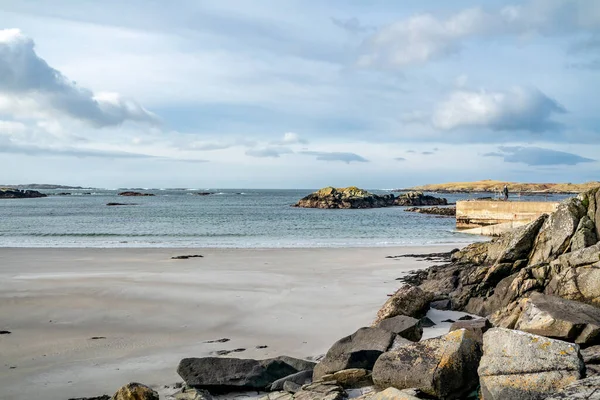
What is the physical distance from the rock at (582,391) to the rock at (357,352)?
327 centimetres

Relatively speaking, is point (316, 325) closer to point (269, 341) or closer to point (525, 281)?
point (269, 341)

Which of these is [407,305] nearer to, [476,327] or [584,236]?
[476,327]

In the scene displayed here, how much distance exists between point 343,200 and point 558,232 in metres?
71.5

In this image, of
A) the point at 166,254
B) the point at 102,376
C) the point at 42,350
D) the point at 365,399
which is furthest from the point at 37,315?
the point at 166,254

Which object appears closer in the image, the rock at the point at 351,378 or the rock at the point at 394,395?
the rock at the point at 394,395

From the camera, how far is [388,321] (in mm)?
9453

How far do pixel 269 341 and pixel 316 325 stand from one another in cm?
152

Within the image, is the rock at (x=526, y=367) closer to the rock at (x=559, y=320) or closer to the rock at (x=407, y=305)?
the rock at (x=559, y=320)

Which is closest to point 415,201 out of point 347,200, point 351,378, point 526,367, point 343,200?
point 347,200

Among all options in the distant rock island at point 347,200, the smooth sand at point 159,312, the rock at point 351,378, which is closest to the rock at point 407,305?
the smooth sand at point 159,312

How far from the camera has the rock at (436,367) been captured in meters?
6.31

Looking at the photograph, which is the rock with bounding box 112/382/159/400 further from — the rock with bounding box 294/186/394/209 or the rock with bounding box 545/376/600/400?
the rock with bounding box 294/186/394/209

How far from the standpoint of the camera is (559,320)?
24.9 feet

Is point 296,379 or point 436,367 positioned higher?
point 436,367
